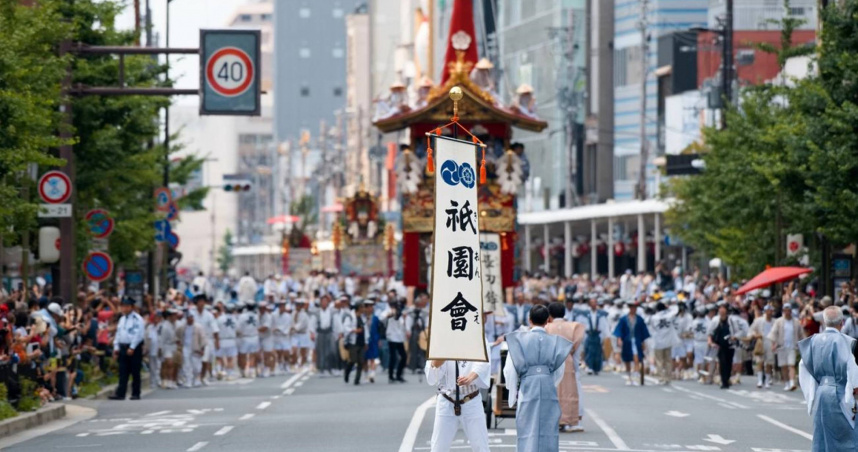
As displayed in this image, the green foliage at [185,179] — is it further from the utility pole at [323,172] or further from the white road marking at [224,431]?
the utility pole at [323,172]

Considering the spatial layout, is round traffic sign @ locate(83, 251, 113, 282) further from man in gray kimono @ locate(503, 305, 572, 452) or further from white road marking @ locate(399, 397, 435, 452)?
man in gray kimono @ locate(503, 305, 572, 452)

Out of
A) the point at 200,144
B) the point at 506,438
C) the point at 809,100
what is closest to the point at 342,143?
the point at 200,144

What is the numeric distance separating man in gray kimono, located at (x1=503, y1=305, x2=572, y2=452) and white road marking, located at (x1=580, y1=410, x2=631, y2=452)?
13.2ft

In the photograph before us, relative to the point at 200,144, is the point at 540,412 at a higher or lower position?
lower

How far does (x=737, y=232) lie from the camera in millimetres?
45156

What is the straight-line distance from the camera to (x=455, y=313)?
46.4 feet

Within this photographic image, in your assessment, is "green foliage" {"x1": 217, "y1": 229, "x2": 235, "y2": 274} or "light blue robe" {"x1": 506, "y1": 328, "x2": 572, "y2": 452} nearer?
"light blue robe" {"x1": 506, "y1": 328, "x2": 572, "y2": 452}

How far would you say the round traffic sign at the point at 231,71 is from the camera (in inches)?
1030

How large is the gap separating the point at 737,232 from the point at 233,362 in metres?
13.4

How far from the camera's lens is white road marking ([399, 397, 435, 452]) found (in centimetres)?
1884

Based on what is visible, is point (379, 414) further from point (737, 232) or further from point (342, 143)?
point (342, 143)

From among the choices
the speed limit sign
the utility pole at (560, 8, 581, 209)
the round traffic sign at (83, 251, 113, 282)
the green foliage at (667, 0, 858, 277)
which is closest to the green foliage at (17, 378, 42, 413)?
the speed limit sign

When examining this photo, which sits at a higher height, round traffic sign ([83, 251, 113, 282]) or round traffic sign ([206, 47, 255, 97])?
round traffic sign ([206, 47, 255, 97])

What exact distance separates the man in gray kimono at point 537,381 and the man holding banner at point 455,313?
57cm
